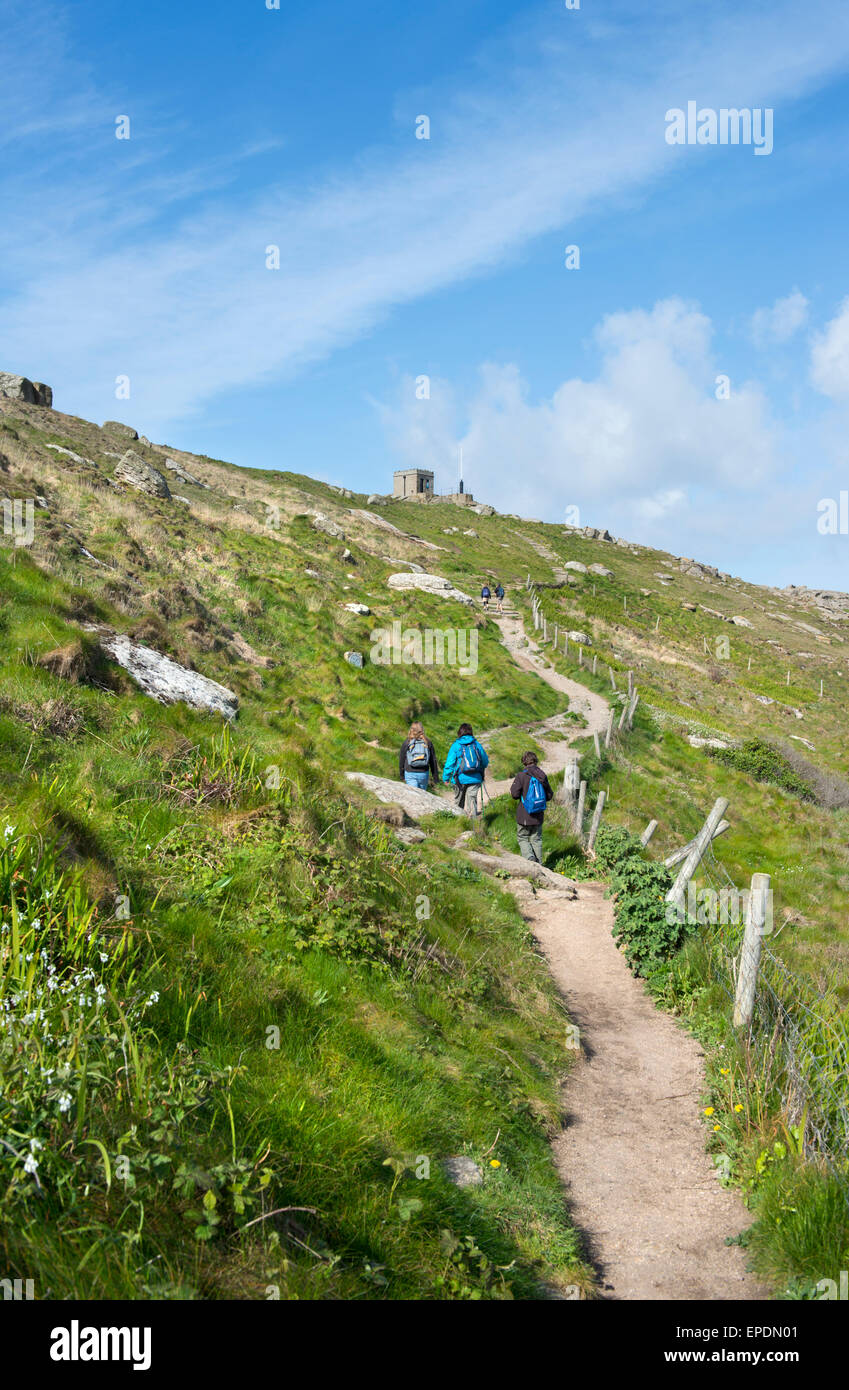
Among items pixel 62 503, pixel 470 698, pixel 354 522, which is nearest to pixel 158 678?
pixel 62 503

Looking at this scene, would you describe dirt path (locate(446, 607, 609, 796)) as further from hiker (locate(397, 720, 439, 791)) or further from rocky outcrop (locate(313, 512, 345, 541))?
rocky outcrop (locate(313, 512, 345, 541))

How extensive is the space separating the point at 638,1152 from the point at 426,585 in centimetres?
3714

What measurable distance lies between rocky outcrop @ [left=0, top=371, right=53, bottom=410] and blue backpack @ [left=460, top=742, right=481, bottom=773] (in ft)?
153

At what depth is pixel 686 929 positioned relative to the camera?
920 centimetres

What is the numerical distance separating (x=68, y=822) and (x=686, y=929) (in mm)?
7166

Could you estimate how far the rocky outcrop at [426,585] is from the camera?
134ft

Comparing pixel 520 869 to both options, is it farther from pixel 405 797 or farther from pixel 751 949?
pixel 751 949

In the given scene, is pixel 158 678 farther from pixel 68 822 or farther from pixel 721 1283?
pixel 721 1283

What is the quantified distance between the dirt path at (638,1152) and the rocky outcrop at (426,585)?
32.1m

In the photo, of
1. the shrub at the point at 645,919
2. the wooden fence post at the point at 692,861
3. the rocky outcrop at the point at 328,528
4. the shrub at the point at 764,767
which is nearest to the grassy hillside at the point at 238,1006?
the shrub at the point at 645,919

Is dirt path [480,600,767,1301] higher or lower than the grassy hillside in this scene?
lower

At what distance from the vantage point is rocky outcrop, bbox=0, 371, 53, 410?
48.3m

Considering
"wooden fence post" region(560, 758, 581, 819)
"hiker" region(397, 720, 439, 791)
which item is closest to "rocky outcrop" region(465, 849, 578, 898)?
"hiker" region(397, 720, 439, 791)

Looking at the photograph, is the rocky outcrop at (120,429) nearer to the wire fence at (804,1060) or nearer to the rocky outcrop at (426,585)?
the rocky outcrop at (426,585)
